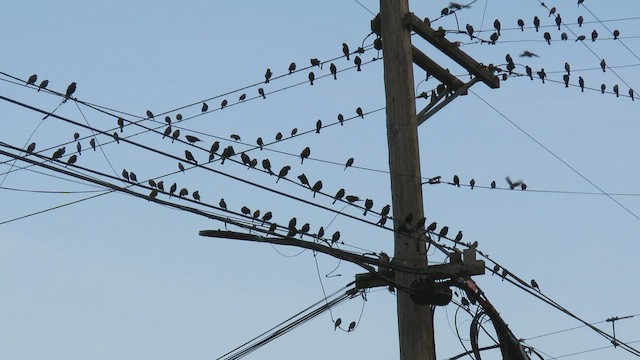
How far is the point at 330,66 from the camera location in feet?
44.9

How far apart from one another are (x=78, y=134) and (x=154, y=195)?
214 cm

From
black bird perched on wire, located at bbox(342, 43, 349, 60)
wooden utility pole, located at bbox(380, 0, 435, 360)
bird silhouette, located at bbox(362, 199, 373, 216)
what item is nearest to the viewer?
wooden utility pole, located at bbox(380, 0, 435, 360)

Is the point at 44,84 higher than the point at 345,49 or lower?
lower

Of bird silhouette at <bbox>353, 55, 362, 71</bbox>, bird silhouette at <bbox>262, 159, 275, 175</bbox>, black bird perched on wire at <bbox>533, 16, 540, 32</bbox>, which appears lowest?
bird silhouette at <bbox>262, 159, 275, 175</bbox>

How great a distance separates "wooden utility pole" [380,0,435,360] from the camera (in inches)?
416

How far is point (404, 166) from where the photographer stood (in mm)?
11070

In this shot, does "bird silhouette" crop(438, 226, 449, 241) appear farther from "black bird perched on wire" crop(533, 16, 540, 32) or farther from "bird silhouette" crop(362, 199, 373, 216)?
"black bird perched on wire" crop(533, 16, 540, 32)

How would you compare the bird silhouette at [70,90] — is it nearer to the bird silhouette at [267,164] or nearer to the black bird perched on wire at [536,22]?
the bird silhouette at [267,164]

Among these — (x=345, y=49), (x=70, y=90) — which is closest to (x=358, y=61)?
(x=345, y=49)

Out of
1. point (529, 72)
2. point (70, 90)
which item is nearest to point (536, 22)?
point (529, 72)

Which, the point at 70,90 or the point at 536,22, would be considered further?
the point at 536,22

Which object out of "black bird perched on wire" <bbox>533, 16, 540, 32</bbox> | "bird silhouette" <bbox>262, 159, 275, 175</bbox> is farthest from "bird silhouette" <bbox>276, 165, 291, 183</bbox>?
"black bird perched on wire" <bbox>533, 16, 540, 32</bbox>

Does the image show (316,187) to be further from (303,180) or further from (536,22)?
(536,22)

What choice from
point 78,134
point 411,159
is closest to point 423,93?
point 411,159
